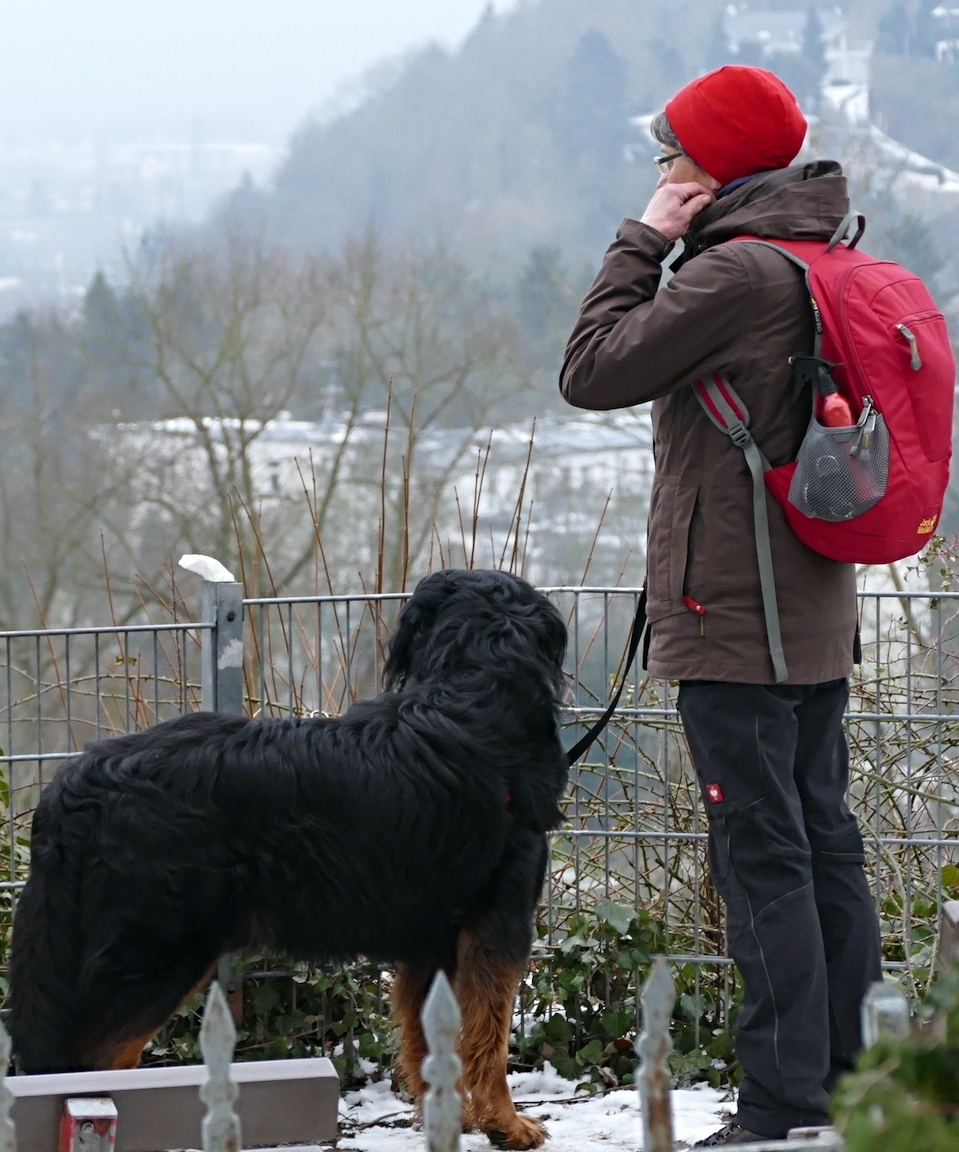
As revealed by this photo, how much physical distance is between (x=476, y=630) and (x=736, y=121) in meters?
1.20

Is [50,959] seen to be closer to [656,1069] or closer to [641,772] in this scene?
[641,772]

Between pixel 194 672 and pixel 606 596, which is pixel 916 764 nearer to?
pixel 606 596

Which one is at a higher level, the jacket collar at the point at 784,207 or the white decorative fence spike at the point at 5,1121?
the jacket collar at the point at 784,207

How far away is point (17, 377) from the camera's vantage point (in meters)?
18.6

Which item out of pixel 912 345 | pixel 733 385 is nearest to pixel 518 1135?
pixel 733 385

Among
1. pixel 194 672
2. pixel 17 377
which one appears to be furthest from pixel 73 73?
pixel 194 672

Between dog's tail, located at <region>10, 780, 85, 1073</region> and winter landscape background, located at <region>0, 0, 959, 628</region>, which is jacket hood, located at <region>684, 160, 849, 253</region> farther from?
winter landscape background, located at <region>0, 0, 959, 628</region>

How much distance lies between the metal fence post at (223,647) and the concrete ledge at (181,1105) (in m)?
1.75

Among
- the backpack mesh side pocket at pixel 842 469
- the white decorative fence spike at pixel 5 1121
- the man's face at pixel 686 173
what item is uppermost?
the man's face at pixel 686 173

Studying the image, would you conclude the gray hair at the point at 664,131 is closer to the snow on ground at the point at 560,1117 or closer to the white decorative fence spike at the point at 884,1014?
the white decorative fence spike at the point at 884,1014

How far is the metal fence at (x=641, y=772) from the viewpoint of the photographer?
12.0 ft

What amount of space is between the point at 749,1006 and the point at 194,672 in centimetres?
208

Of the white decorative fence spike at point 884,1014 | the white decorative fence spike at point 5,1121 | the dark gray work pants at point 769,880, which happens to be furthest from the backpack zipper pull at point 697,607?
the white decorative fence spike at point 5,1121

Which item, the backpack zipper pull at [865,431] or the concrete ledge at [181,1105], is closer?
the concrete ledge at [181,1105]
